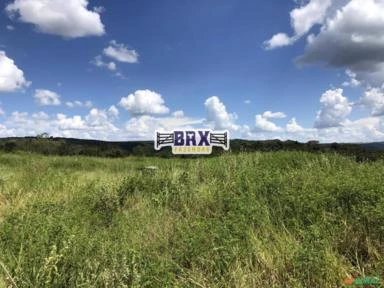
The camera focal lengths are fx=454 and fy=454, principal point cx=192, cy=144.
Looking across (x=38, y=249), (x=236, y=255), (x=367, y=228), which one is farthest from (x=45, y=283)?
(x=367, y=228)

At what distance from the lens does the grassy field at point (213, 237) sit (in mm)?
4328

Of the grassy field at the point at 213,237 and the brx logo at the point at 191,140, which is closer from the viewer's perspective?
the grassy field at the point at 213,237

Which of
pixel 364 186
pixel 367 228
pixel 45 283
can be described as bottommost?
pixel 45 283

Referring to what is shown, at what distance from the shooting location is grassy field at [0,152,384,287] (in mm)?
4328

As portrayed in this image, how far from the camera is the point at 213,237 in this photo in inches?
201

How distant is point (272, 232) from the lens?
5328 mm

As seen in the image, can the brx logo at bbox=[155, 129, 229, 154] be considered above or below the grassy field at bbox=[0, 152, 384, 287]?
above

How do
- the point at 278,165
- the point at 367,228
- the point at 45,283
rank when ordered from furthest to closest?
the point at 278,165
the point at 367,228
the point at 45,283

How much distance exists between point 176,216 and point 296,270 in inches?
119

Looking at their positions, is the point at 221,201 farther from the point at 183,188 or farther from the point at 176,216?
the point at 183,188

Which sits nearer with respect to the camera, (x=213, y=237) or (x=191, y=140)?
(x=213, y=237)

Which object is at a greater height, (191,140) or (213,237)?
(191,140)

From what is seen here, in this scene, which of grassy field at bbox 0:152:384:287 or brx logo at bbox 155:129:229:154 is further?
brx logo at bbox 155:129:229:154

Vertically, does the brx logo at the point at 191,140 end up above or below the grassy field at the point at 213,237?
above
